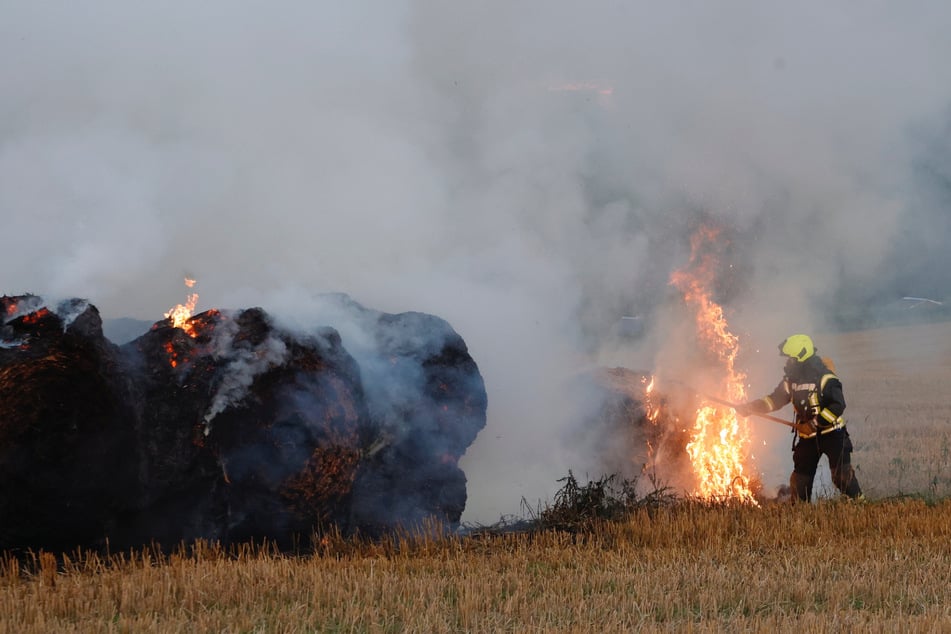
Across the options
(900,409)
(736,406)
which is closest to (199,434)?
(736,406)

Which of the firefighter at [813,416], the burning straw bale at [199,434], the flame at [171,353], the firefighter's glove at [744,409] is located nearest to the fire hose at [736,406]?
the firefighter's glove at [744,409]

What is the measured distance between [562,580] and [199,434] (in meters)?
3.43

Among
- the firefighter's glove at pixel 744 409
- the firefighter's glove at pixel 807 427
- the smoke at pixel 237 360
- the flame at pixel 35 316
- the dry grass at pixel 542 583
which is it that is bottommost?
the dry grass at pixel 542 583

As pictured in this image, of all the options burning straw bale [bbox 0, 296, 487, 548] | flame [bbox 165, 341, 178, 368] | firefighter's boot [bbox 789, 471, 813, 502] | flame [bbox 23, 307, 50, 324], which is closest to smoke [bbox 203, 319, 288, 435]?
burning straw bale [bbox 0, 296, 487, 548]

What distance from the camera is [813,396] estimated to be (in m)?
11.5

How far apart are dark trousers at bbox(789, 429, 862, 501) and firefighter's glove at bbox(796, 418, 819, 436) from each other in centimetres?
7

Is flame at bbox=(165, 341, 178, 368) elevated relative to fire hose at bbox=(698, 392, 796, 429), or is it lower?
elevated

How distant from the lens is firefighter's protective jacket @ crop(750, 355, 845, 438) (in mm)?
11312

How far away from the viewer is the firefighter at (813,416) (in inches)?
446

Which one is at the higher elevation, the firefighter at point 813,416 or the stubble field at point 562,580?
the firefighter at point 813,416

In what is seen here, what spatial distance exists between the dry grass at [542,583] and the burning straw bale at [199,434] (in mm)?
410

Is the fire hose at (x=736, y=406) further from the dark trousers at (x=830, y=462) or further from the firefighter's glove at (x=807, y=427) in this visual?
the dark trousers at (x=830, y=462)

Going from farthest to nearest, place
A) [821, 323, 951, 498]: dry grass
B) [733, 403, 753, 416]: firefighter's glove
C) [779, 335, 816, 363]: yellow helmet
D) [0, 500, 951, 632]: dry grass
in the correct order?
1. [821, 323, 951, 498]: dry grass
2. [733, 403, 753, 416]: firefighter's glove
3. [779, 335, 816, 363]: yellow helmet
4. [0, 500, 951, 632]: dry grass

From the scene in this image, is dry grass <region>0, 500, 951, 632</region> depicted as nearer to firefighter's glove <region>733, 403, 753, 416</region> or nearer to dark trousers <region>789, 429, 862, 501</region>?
dark trousers <region>789, 429, 862, 501</region>
